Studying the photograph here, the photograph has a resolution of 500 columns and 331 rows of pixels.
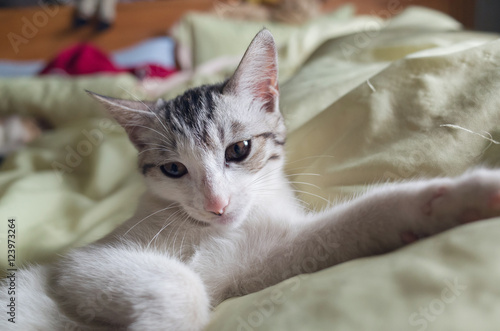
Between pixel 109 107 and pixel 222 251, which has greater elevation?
pixel 109 107

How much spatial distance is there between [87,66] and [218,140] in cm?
221

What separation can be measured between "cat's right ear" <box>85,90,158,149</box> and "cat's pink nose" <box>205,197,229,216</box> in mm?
391

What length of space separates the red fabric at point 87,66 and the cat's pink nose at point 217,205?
81.1 inches

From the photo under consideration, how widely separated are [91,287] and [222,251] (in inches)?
12.3

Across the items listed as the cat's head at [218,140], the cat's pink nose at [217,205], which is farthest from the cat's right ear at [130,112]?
the cat's pink nose at [217,205]

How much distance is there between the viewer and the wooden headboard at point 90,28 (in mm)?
3557

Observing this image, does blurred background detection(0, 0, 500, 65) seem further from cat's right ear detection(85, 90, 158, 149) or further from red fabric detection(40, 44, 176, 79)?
cat's right ear detection(85, 90, 158, 149)

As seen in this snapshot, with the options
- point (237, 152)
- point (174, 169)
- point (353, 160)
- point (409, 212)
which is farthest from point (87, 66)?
point (409, 212)

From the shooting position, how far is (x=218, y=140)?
3.39 ft

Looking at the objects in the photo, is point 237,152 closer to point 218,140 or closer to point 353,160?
point 218,140

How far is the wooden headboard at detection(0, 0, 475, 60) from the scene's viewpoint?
356 cm

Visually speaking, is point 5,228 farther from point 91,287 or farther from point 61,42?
point 61,42

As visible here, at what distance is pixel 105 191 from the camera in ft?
5.55

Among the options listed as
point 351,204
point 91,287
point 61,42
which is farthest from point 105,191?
point 61,42
